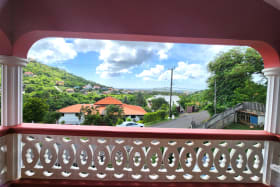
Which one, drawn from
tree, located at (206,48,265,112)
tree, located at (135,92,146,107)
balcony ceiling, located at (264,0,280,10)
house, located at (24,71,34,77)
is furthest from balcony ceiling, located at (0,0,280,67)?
tree, located at (135,92,146,107)

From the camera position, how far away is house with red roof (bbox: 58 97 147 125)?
200 centimetres

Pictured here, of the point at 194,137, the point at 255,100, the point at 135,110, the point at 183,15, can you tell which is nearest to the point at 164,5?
the point at 183,15

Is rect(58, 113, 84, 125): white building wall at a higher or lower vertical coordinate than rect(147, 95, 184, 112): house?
lower

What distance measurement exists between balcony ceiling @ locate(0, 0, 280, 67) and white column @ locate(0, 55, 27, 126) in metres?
0.13

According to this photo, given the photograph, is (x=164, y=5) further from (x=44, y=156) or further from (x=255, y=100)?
(x=44, y=156)

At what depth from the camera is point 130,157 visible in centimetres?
164

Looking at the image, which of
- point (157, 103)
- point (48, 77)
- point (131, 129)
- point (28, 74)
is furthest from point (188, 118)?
point (28, 74)

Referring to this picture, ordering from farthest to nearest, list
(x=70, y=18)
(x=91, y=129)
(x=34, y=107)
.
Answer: (x=34, y=107) < (x=91, y=129) < (x=70, y=18)

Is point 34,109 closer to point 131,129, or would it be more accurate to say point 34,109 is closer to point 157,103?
point 131,129

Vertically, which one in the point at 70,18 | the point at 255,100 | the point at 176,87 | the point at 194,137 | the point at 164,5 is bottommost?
the point at 194,137

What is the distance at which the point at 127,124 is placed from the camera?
202cm

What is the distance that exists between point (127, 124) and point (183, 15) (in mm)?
1671

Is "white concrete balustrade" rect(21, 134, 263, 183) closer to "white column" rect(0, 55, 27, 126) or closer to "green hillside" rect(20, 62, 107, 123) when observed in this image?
"white column" rect(0, 55, 27, 126)

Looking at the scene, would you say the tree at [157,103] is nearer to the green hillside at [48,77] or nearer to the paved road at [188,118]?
the paved road at [188,118]
